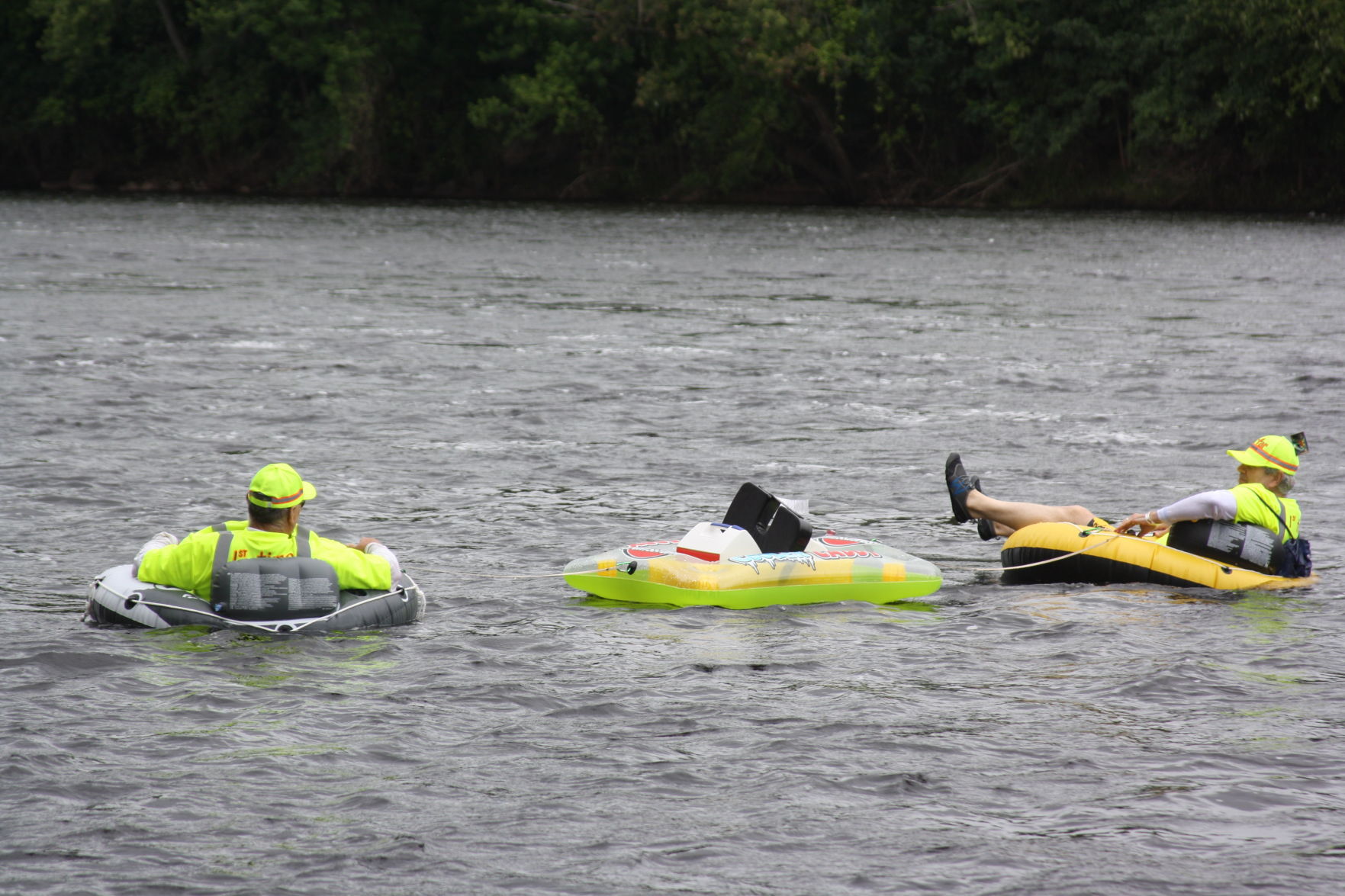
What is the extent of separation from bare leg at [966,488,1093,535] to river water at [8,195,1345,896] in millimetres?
407

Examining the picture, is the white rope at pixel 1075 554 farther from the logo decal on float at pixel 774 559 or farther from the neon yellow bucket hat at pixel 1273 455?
the logo decal on float at pixel 774 559

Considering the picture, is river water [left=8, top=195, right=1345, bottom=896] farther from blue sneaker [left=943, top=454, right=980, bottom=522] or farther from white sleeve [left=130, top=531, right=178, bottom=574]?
white sleeve [left=130, top=531, right=178, bottom=574]

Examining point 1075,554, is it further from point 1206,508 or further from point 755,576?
point 755,576

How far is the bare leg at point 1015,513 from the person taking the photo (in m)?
10.4

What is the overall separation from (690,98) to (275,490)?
49.6 meters

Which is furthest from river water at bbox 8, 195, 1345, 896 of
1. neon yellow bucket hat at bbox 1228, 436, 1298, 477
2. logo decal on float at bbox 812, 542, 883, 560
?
neon yellow bucket hat at bbox 1228, 436, 1298, 477

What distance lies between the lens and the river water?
6.00m

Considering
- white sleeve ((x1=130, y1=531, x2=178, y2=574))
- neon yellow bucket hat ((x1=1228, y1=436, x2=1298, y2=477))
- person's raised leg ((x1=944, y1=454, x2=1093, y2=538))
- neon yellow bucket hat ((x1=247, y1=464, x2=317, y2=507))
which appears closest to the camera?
neon yellow bucket hat ((x1=247, y1=464, x2=317, y2=507))

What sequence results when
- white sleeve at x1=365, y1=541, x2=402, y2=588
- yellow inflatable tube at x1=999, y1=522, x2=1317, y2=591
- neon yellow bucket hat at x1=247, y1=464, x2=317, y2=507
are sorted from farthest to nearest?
yellow inflatable tube at x1=999, y1=522, x2=1317, y2=591, white sleeve at x1=365, y1=541, x2=402, y2=588, neon yellow bucket hat at x1=247, y1=464, x2=317, y2=507

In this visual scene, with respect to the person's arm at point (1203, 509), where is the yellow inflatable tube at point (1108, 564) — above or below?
below

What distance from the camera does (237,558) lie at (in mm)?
8328

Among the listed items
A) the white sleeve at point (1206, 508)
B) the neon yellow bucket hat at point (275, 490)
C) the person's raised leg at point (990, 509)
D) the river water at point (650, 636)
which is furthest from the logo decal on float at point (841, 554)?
the neon yellow bucket hat at point (275, 490)

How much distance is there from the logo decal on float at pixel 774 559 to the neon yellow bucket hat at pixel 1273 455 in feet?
8.31

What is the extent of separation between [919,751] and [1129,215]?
44.5 meters
